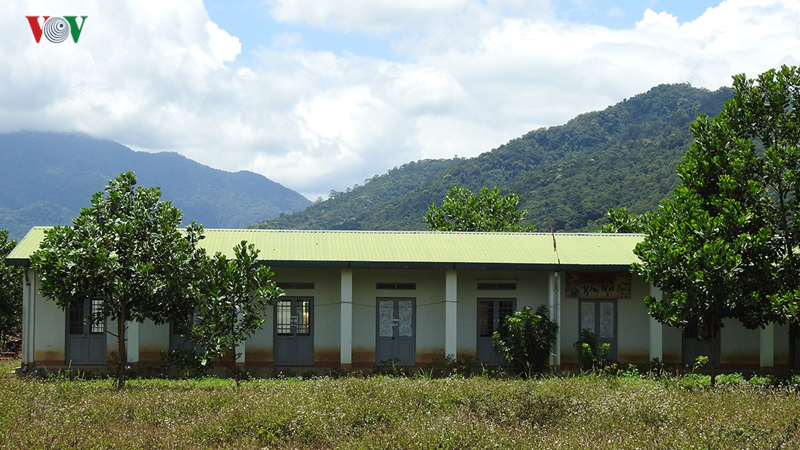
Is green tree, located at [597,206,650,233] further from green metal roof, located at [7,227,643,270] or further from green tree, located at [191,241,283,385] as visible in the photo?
green tree, located at [191,241,283,385]

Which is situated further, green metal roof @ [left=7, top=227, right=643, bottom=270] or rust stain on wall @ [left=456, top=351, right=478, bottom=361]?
rust stain on wall @ [left=456, top=351, right=478, bottom=361]

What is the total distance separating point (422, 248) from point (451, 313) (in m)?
2.12

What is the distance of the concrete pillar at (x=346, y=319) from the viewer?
20.8m

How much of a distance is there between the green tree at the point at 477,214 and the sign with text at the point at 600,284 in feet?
45.6

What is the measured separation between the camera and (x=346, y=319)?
20.8 m

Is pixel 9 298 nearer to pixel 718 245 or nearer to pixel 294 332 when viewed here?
pixel 294 332

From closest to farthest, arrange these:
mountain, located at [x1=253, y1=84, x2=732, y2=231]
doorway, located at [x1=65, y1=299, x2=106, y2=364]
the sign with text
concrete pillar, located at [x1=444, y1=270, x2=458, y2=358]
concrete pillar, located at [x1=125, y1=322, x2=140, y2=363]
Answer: concrete pillar, located at [x1=125, y1=322, x2=140, y2=363] < doorway, located at [x1=65, y1=299, x2=106, y2=364] < concrete pillar, located at [x1=444, y1=270, x2=458, y2=358] < the sign with text < mountain, located at [x1=253, y1=84, x2=732, y2=231]

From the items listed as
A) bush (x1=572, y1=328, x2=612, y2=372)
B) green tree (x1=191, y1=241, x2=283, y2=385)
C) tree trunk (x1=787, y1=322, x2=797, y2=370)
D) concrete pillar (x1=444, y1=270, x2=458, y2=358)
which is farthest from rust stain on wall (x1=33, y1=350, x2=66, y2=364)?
tree trunk (x1=787, y1=322, x2=797, y2=370)

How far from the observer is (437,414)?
13.3 m

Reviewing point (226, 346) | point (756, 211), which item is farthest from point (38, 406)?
point (756, 211)

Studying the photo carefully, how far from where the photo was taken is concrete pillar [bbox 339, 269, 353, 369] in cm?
2078

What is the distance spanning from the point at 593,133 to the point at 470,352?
81.8 m

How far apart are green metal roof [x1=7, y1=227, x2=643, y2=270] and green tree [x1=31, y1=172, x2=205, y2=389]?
10.6 feet

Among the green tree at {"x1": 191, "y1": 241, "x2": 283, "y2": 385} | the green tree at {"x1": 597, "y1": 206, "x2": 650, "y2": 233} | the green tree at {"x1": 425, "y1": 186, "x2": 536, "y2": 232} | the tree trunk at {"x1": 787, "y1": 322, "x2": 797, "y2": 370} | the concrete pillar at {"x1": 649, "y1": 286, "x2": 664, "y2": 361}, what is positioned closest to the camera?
the green tree at {"x1": 191, "y1": 241, "x2": 283, "y2": 385}
